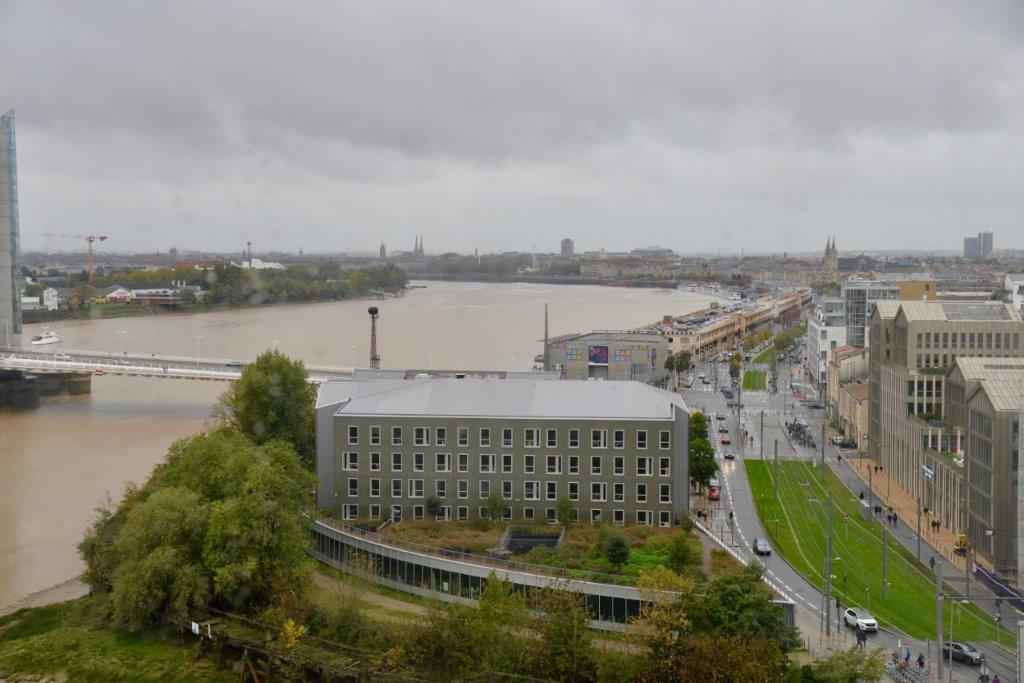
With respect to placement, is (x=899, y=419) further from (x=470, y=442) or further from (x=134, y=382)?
(x=134, y=382)

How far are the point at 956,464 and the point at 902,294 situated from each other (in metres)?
8.98

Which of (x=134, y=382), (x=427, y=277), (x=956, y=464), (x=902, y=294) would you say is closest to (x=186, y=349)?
(x=134, y=382)

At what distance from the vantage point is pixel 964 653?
16.3 ft

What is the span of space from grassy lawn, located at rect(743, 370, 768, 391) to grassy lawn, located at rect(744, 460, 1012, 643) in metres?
7.04

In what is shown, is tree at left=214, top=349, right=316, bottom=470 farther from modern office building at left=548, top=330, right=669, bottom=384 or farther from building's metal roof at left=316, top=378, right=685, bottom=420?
modern office building at left=548, top=330, right=669, bottom=384

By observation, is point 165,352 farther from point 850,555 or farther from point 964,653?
point 964,653


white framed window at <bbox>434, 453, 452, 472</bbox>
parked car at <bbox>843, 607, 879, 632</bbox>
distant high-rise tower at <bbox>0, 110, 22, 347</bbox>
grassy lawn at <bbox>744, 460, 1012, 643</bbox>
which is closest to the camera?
parked car at <bbox>843, 607, 879, 632</bbox>

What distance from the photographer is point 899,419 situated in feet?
29.9

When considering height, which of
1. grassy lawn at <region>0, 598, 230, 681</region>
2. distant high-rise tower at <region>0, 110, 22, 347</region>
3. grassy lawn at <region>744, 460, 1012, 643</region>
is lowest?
grassy lawn at <region>0, 598, 230, 681</region>

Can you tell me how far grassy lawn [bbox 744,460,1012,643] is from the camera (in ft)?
18.4

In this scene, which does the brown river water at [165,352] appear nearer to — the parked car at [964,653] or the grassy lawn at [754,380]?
the grassy lawn at [754,380]

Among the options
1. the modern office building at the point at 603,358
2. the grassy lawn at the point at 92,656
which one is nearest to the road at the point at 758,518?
the modern office building at the point at 603,358

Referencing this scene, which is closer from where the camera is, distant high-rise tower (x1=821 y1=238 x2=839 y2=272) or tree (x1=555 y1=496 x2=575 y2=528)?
tree (x1=555 y1=496 x2=575 y2=528)

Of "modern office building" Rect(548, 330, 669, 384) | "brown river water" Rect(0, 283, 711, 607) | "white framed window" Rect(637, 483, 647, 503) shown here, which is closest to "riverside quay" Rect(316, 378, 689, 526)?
"white framed window" Rect(637, 483, 647, 503)
